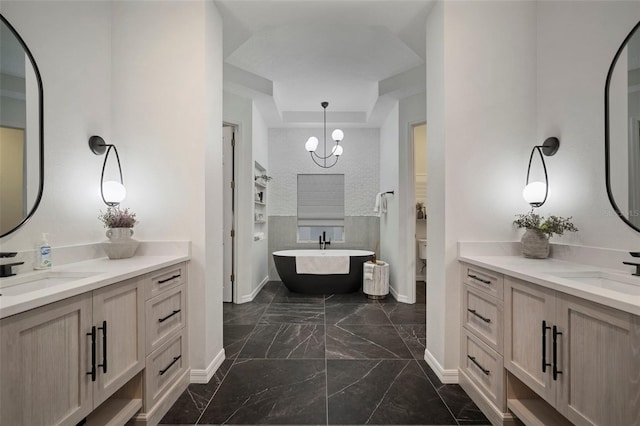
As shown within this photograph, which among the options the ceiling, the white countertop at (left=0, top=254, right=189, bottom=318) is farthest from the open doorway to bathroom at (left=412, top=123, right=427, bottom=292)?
the white countertop at (left=0, top=254, right=189, bottom=318)

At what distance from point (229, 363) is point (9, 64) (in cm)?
218

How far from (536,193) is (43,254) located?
2.88 m

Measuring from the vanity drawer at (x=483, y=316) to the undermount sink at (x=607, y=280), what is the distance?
37 cm

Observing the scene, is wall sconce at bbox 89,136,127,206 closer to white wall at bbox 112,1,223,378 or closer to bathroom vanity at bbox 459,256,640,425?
white wall at bbox 112,1,223,378

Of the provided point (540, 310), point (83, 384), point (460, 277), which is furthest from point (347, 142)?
point (83, 384)

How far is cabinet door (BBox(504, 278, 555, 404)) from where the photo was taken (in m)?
1.35

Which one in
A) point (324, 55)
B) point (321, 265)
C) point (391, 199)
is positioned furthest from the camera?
point (391, 199)

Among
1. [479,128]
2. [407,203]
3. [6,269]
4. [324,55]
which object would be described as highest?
[324,55]

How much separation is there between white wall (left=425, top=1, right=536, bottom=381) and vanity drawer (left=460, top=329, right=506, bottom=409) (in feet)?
0.29

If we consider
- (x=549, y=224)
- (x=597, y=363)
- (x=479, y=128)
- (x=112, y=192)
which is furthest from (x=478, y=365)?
(x=112, y=192)

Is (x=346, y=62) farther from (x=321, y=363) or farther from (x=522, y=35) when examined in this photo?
(x=321, y=363)

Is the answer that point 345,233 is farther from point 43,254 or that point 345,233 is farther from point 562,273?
point 43,254

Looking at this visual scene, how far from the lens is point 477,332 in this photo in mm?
1894

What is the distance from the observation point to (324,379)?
6.87 ft
